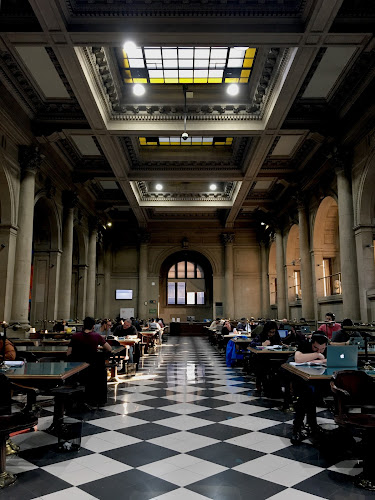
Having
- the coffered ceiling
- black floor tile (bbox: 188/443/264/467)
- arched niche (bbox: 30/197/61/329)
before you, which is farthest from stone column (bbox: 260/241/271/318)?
black floor tile (bbox: 188/443/264/467)

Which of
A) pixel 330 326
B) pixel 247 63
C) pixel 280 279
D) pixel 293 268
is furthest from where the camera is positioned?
pixel 280 279

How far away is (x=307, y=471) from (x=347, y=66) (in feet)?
28.5

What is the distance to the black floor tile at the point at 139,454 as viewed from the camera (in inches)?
147

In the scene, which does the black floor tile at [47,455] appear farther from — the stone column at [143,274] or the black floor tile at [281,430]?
the stone column at [143,274]

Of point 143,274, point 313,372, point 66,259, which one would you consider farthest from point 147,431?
point 143,274

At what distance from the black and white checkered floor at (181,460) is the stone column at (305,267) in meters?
9.43

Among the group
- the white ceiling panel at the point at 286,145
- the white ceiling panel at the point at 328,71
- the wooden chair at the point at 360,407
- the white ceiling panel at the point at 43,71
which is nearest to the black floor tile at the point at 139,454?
the wooden chair at the point at 360,407

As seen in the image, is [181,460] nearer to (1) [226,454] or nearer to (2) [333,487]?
(1) [226,454]

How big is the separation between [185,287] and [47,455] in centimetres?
2456

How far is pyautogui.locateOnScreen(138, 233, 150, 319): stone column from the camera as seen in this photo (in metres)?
24.1

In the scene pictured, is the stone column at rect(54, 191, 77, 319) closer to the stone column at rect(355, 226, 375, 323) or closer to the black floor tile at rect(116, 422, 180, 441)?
the stone column at rect(355, 226, 375, 323)

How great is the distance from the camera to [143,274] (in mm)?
24375

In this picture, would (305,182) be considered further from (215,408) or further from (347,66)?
(215,408)

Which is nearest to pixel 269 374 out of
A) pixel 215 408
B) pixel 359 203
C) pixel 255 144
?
pixel 215 408
